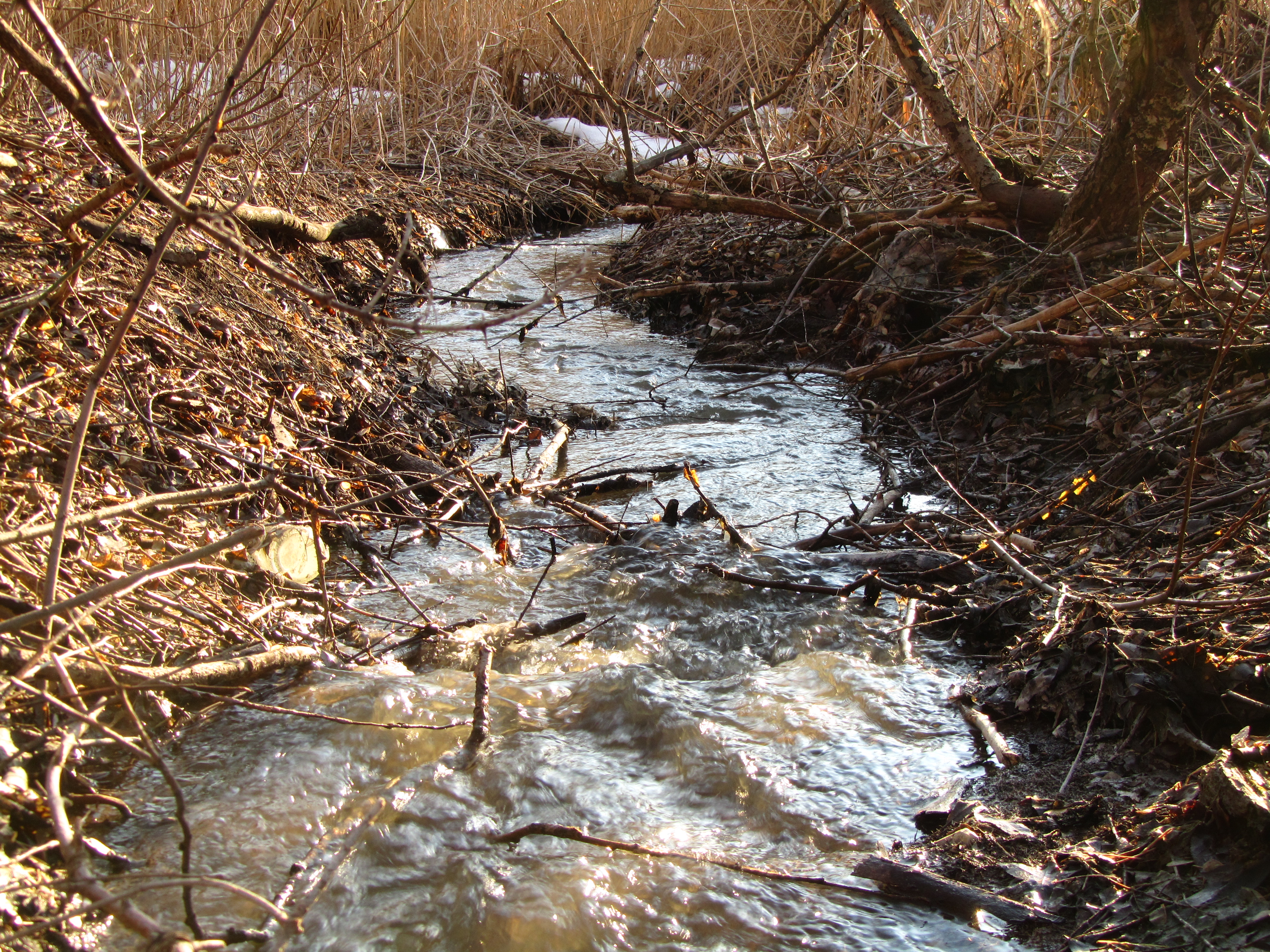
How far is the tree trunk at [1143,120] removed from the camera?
3484mm

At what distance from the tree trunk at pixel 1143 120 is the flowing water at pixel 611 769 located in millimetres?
2106

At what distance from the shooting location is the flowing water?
65.7 inches

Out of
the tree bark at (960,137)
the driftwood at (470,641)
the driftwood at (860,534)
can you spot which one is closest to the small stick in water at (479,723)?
the driftwood at (470,641)

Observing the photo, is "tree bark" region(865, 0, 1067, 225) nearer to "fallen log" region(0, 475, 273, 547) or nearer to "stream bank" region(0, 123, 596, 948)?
"stream bank" region(0, 123, 596, 948)

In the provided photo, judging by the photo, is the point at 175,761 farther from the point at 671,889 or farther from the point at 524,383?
the point at 524,383

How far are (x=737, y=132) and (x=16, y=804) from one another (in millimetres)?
6323

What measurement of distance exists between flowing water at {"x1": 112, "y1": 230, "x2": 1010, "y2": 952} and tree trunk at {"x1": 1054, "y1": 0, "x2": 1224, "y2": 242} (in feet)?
6.91

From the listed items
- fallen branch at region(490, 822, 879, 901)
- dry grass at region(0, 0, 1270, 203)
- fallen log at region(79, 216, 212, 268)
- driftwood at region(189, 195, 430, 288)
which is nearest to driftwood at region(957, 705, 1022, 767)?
fallen branch at region(490, 822, 879, 901)

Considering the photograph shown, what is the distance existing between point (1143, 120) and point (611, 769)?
3454 mm

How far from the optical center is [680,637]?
2.72m

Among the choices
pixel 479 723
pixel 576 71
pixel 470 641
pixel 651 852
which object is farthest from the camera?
pixel 576 71

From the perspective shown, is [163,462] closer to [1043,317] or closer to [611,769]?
[611,769]

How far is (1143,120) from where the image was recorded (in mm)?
3748

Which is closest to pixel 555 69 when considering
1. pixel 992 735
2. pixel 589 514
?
pixel 589 514
